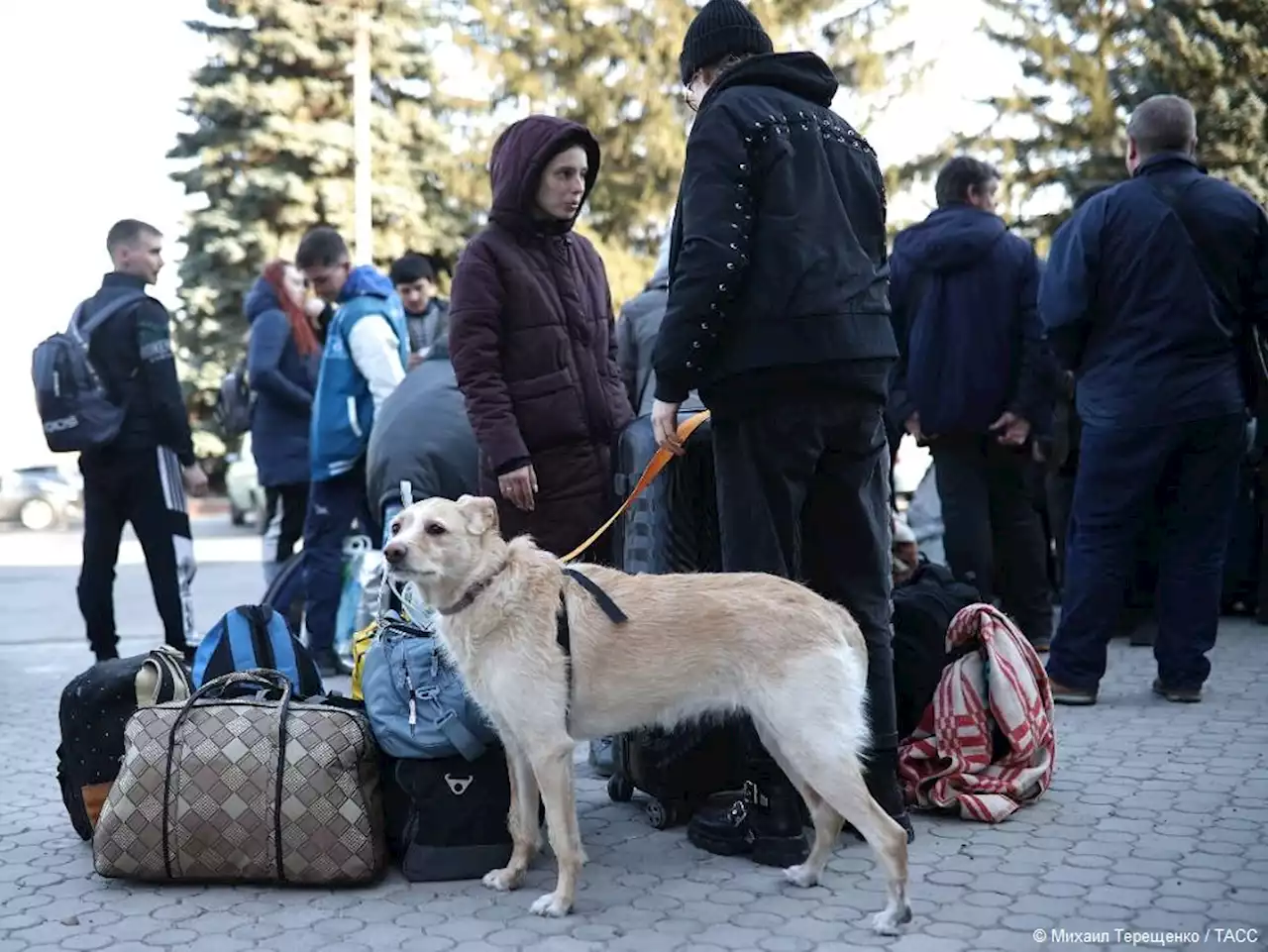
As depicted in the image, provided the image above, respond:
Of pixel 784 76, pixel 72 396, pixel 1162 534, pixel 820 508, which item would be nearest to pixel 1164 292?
pixel 1162 534

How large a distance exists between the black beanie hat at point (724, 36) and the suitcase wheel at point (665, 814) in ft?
8.03

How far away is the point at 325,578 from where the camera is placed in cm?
712

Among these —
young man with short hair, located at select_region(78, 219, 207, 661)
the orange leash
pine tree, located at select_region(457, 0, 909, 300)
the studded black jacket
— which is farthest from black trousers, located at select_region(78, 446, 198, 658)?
pine tree, located at select_region(457, 0, 909, 300)

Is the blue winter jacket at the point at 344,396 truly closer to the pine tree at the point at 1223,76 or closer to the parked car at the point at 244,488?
the parked car at the point at 244,488

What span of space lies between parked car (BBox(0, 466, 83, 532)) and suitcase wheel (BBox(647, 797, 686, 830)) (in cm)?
2381

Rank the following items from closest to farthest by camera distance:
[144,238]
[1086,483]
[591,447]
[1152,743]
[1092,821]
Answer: [1092,821]
[591,447]
[1152,743]
[1086,483]
[144,238]

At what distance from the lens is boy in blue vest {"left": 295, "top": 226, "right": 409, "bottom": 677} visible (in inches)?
273

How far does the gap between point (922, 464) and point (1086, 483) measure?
9.32 meters

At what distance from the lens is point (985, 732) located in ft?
14.8

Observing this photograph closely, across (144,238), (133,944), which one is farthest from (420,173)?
(133,944)

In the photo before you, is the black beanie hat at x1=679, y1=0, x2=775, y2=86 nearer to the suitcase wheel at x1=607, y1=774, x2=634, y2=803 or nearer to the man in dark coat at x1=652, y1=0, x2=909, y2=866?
the man in dark coat at x1=652, y1=0, x2=909, y2=866

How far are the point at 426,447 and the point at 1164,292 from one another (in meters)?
3.46

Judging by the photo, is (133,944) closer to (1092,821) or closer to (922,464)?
(1092,821)

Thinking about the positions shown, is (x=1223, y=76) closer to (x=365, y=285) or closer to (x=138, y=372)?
(x=365, y=285)
